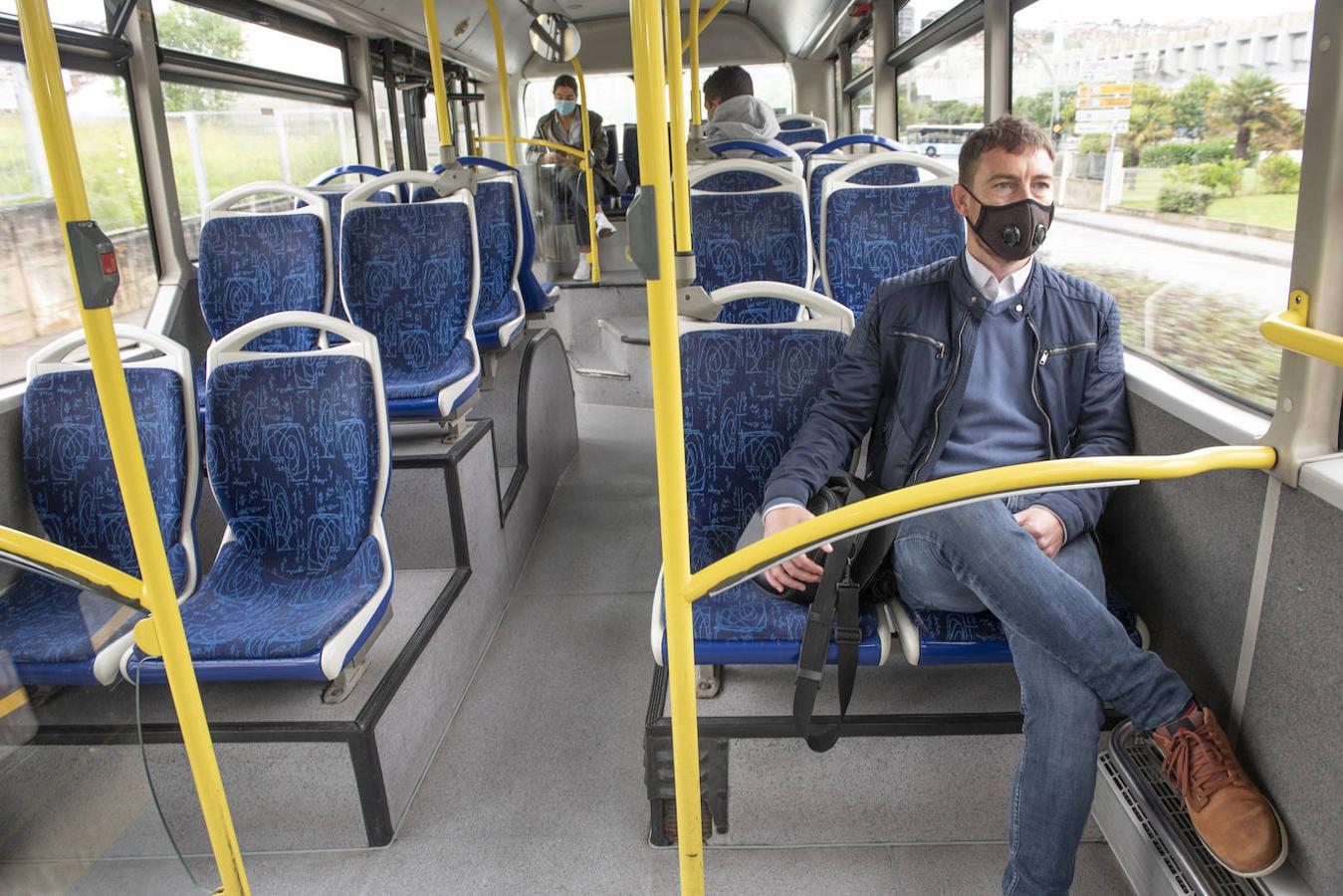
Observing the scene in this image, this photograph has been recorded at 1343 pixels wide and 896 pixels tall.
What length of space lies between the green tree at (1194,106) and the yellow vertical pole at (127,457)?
226cm

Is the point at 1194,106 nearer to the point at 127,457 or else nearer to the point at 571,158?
the point at 127,457

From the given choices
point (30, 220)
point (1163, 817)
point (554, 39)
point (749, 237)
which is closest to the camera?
point (1163, 817)

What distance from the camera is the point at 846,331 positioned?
87.5 inches

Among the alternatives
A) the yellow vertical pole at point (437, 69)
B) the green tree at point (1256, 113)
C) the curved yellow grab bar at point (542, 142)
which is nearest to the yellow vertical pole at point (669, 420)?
the green tree at point (1256, 113)

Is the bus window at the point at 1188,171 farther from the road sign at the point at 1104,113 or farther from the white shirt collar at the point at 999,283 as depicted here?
the white shirt collar at the point at 999,283

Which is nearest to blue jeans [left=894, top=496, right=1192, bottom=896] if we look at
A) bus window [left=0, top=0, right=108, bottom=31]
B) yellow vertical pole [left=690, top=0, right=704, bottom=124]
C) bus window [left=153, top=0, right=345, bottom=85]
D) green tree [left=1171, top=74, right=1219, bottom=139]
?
green tree [left=1171, top=74, right=1219, bottom=139]

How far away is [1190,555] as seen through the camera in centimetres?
181

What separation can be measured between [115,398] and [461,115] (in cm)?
922

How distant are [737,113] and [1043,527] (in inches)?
153

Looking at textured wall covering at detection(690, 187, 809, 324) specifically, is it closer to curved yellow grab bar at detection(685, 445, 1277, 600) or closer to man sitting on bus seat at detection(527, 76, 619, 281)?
curved yellow grab bar at detection(685, 445, 1277, 600)

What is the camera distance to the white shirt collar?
190 centimetres

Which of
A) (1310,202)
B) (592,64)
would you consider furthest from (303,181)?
(592,64)

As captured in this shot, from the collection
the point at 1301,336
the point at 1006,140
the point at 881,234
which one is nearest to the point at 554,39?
the point at 881,234

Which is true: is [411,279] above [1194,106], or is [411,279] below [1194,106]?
below
